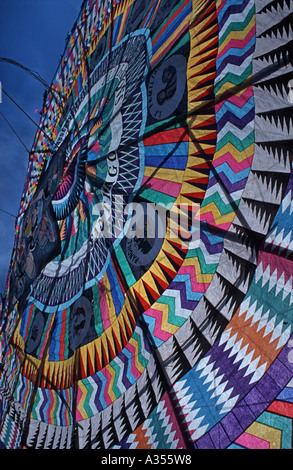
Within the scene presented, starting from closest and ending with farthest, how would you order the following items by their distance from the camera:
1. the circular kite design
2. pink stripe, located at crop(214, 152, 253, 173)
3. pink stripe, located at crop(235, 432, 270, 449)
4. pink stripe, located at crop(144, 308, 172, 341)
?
pink stripe, located at crop(235, 432, 270, 449)
the circular kite design
pink stripe, located at crop(214, 152, 253, 173)
pink stripe, located at crop(144, 308, 172, 341)

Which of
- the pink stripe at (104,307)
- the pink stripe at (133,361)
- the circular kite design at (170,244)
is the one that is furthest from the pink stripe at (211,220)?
the pink stripe at (104,307)

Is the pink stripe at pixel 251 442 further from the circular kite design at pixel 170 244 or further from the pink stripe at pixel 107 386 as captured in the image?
the pink stripe at pixel 107 386

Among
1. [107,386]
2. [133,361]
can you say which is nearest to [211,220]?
[133,361]

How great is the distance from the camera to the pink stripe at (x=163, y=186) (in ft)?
11.4

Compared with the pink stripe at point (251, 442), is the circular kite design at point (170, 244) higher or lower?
higher

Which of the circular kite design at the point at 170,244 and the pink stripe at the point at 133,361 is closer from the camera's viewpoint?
the circular kite design at the point at 170,244

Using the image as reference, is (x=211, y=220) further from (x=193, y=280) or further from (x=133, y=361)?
(x=133, y=361)

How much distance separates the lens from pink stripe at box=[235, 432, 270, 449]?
7.27ft

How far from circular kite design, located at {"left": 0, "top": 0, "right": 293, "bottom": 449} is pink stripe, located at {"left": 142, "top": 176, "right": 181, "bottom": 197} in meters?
0.02

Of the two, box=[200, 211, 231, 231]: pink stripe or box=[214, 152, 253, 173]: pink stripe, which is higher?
box=[214, 152, 253, 173]: pink stripe

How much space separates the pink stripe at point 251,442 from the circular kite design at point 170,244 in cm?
1

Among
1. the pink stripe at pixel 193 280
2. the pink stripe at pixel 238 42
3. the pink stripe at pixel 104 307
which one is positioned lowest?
the pink stripe at pixel 104 307

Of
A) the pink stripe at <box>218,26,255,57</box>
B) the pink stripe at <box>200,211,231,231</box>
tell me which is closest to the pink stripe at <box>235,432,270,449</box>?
the pink stripe at <box>200,211,231,231</box>

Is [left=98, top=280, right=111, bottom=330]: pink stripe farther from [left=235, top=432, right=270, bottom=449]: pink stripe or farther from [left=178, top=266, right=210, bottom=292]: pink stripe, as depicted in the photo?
[left=235, top=432, right=270, bottom=449]: pink stripe
